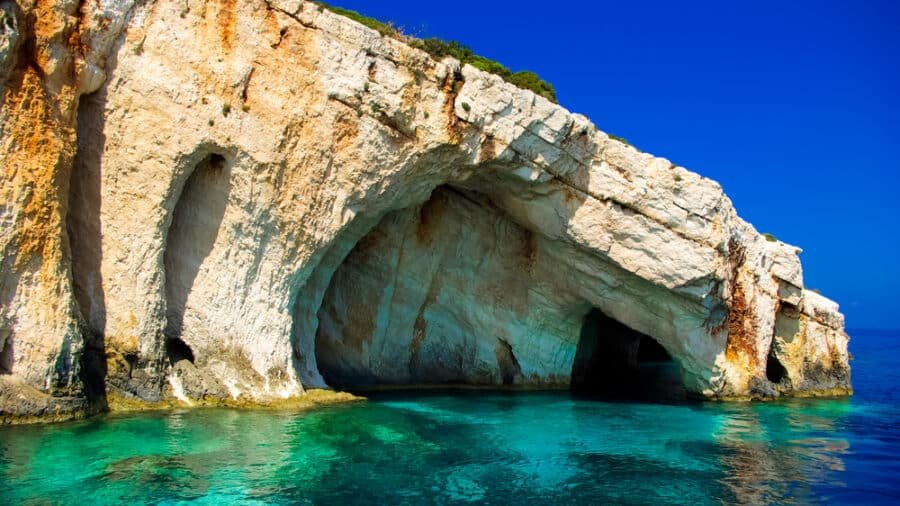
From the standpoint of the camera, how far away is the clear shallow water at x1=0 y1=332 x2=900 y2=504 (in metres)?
10.9

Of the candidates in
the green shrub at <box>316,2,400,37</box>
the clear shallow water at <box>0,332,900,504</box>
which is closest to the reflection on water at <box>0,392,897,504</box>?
the clear shallow water at <box>0,332,900,504</box>

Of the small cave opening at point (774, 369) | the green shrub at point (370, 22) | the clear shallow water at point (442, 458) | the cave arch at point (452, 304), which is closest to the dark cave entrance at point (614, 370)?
the cave arch at point (452, 304)

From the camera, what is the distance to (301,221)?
1769 centimetres

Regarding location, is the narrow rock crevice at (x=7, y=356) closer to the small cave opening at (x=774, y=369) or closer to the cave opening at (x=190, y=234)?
the cave opening at (x=190, y=234)

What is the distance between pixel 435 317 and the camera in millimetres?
23969

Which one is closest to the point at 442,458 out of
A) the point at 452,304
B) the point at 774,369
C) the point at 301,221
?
the point at 301,221

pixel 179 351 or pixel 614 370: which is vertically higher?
pixel 614 370

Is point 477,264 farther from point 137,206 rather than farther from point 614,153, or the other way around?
point 137,206

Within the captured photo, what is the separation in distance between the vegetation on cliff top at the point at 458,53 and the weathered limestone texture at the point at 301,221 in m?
0.62

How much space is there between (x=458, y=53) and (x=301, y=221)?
246 inches

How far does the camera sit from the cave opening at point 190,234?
17328 mm

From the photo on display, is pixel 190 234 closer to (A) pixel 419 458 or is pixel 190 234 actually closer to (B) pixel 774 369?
(A) pixel 419 458

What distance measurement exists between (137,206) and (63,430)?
5.20 meters

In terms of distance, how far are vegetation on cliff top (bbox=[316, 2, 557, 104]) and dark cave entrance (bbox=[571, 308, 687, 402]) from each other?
944 centimetres
